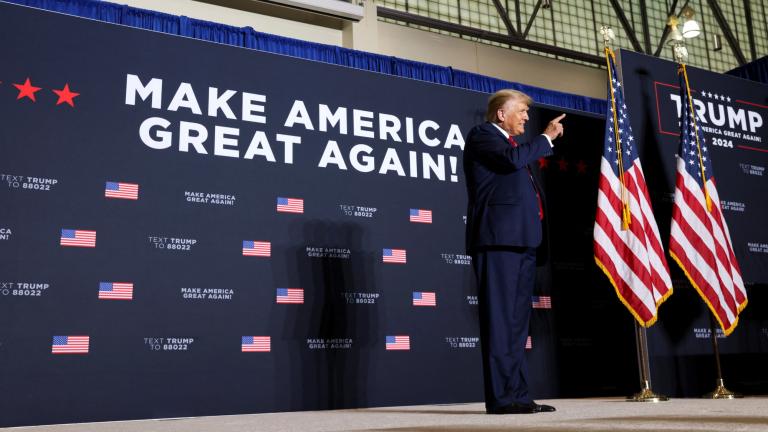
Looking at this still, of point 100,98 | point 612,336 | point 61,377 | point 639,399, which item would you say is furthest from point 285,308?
point 612,336

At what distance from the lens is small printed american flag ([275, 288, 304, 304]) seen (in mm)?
4195

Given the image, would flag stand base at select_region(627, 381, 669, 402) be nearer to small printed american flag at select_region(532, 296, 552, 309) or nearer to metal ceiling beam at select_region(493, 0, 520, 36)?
small printed american flag at select_region(532, 296, 552, 309)

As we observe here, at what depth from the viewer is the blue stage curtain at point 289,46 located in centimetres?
436

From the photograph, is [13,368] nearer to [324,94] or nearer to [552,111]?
[324,94]

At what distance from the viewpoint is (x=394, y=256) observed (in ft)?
15.1

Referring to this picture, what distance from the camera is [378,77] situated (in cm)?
486

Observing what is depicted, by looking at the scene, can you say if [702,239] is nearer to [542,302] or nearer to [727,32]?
[542,302]

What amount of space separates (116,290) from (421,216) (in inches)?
76.0

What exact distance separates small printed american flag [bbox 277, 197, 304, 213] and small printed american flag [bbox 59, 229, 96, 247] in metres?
1.04

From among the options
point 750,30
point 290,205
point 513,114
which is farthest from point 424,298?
point 750,30

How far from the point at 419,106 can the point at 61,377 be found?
8.99 feet

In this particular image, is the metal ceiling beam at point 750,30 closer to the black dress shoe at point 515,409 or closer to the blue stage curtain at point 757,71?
the blue stage curtain at point 757,71

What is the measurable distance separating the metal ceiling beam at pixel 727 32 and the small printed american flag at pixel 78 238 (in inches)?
315

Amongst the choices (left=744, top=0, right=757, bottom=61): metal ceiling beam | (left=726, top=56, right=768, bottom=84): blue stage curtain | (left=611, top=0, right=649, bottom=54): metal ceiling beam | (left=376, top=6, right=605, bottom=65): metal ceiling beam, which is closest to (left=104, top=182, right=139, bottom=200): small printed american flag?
(left=376, top=6, right=605, bottom=65): metal ceiling beam
